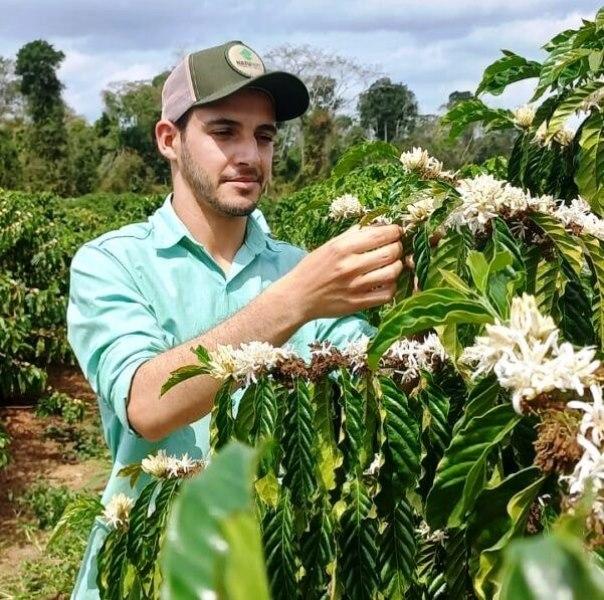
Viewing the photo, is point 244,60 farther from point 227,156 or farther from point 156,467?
point 156,467

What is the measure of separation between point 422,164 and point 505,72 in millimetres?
457

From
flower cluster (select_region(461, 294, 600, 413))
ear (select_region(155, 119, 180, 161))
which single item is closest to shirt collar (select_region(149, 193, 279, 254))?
ear (select_region(155, 119, 180, 161))

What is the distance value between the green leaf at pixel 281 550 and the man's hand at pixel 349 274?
396mm

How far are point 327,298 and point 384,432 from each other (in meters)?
0.42

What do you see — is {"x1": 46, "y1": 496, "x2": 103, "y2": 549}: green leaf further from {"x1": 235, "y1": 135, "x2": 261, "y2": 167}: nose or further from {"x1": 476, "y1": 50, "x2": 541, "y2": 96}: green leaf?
{"x1": 476, "y1": 50, "x2": 541, "y2": 96}: green leaf

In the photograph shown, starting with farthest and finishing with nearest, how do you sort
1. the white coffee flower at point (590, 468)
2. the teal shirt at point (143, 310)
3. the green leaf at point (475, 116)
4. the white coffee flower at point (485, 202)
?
the teal shirt at point (143, 310) → the green leaf at point (475, 116) → the white coffee flower at point (485, 202) → the white coffee flower at point (590, 468)

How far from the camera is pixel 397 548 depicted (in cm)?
112

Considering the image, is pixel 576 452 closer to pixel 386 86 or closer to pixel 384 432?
pixel 384 432

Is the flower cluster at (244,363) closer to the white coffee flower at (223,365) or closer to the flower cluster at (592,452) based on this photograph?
the white coffee flower at (223,365)

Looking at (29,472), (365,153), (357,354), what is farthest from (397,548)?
(29,472)

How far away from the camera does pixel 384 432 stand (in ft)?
3.43

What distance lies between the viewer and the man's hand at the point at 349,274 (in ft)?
4.25

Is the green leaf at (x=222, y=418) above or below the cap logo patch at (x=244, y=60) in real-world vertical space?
below

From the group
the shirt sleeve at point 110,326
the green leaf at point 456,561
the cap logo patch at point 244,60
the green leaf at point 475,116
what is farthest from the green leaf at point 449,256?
the cap logo patch at point 244,60
